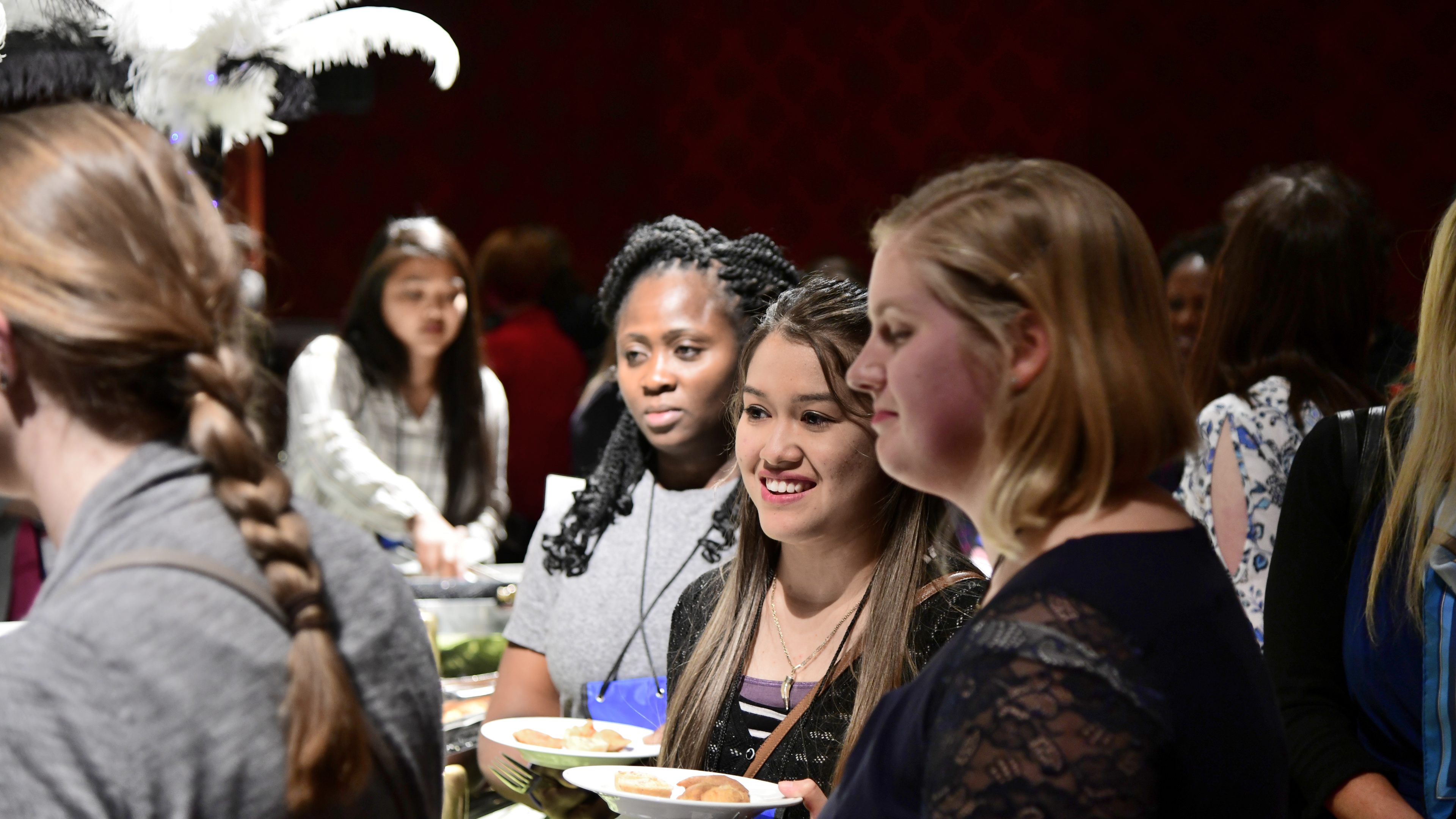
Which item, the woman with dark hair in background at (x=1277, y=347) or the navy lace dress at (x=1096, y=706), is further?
the woman with dark hair in background at (x=1277, y=347)

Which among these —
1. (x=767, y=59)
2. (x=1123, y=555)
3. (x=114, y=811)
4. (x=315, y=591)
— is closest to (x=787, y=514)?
(x=1123, y=555)

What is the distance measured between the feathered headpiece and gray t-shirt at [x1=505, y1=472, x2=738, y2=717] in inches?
33.3

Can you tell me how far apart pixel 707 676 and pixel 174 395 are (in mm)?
1043

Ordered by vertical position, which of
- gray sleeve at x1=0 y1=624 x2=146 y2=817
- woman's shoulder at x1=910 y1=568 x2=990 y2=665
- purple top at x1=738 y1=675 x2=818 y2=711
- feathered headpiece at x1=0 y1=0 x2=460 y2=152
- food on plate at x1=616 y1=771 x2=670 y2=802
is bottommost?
food on plate at x1=616 y1=771 x2=670 y2=802

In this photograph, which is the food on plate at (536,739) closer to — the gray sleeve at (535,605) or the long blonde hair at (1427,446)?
the gray sleeve at (535,605)

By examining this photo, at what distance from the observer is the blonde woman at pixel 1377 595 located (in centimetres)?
165

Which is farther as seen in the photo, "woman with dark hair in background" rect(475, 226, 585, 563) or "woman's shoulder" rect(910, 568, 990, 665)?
"woman with dark hair in background" rect(475, 226, 585, 563)

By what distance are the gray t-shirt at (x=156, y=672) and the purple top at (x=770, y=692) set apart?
862 mm

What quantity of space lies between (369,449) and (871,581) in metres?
Answer: 2.53

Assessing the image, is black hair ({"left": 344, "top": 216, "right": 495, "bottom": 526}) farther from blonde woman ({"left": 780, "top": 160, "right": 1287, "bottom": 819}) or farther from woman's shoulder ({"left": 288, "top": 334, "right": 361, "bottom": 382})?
blonde woman ({"left": 780, "top": 160, "right": 1287, "bottom": 819})

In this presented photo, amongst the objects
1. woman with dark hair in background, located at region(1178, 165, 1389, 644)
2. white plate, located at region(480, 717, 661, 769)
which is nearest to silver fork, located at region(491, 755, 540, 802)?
white plate, located at region(480, 717, 661, 769)

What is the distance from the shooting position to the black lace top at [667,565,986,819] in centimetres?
167

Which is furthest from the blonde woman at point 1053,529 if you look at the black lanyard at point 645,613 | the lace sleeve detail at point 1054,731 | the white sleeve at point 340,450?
the white sleeve at point 340,450

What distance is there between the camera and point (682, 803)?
4.70 feet
